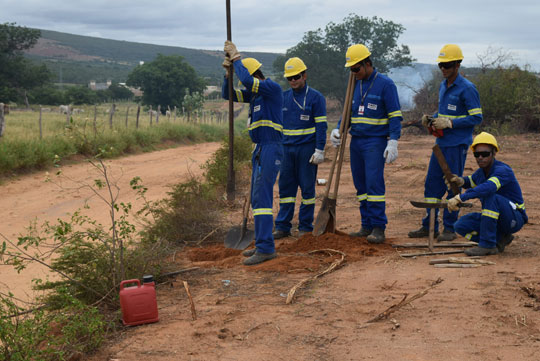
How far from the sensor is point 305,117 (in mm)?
6879

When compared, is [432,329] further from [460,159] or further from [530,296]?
[460,159]

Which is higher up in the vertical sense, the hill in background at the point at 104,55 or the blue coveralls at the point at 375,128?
the hill in background at the point at 104,55

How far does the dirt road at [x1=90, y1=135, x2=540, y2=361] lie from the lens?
368cm

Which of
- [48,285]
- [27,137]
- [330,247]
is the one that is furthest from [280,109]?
[27,137]

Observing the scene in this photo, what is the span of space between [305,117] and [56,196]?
678cm

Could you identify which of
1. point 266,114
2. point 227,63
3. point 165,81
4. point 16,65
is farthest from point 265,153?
point 165,81

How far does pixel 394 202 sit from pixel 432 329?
5.73 metres

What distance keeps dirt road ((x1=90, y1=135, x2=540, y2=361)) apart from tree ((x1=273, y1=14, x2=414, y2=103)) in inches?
2003

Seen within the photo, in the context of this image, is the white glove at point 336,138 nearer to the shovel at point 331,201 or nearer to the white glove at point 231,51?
the shovel at point 331,201

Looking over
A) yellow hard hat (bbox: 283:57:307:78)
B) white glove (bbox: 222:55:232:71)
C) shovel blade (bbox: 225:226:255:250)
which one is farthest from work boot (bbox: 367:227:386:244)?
white glove (bbox: 222:55:232:71)

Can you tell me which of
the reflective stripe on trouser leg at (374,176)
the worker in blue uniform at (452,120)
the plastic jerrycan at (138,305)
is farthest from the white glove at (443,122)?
the plastic jerrycan at (138,305)

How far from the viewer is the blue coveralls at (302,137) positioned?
271 inches

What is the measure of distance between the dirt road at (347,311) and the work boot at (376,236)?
0.31ft

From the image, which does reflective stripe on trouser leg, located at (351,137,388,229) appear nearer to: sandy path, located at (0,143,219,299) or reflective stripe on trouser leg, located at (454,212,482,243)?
reflective stripe on trouser leg, located at (454,212,482,243)
